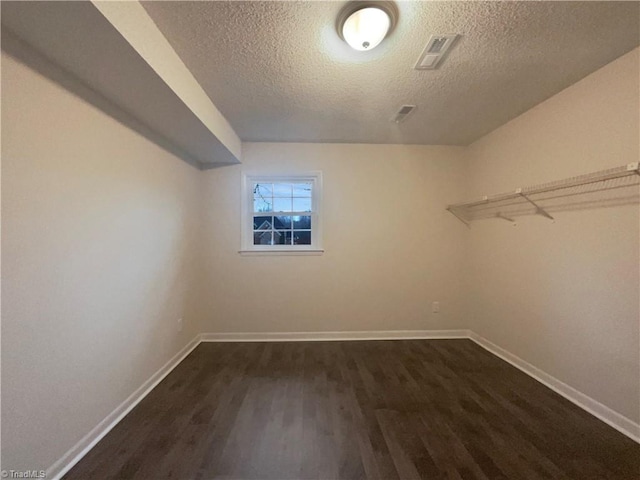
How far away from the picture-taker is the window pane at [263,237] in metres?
3.73

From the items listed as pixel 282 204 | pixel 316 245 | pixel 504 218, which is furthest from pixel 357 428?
pixel 282 204

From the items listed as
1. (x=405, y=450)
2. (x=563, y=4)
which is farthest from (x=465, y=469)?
(x=563, y=4)

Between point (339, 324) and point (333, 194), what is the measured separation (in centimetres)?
166

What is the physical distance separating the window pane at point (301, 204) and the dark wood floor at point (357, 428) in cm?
190

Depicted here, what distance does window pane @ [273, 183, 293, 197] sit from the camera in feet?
12.3

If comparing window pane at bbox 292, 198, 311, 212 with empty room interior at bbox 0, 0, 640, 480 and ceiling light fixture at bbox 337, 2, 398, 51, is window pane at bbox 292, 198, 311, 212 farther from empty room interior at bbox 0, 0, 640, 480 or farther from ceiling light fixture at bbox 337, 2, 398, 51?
ceiling light fixture at bbox 337, 2, 398, 51

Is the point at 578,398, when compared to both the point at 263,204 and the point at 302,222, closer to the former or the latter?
the point at 302,222

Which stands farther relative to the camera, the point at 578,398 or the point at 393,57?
the point at 578,398

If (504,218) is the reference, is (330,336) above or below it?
below

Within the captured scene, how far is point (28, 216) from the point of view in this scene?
1.37m

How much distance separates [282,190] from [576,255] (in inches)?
119

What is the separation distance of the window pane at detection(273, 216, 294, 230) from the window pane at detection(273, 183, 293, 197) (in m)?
0.30

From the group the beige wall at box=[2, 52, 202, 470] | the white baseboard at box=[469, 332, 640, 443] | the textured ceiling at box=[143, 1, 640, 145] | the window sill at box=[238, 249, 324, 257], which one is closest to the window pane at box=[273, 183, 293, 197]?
the window sill at box=[238, 249, 324, 257]

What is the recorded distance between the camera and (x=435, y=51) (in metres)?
1.81
